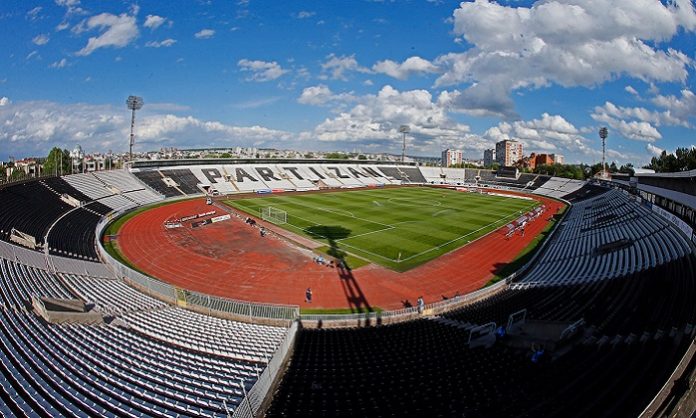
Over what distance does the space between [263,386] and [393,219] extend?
119 ft

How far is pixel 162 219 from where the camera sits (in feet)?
147

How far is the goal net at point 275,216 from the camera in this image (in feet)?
145

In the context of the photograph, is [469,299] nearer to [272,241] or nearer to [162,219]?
[272,241]

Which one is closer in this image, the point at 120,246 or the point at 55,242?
the point at 55,242

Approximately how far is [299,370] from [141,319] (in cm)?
775

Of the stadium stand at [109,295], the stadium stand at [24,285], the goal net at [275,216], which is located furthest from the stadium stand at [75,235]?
the goal net at [275,216]

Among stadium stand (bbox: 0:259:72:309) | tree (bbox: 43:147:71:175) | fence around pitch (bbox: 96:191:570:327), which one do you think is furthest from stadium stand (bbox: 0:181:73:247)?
tree (bbox: 43:147:71:175)

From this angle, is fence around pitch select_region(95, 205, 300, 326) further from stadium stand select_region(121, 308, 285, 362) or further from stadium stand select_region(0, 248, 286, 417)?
stadium stand select_region(0, 248, 286, 417)

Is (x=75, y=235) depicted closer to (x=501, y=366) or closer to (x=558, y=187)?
(x=501, y=366)

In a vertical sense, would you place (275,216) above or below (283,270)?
above

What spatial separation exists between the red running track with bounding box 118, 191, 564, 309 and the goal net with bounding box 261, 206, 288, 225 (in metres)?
4.92

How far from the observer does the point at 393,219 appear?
46.2 metres

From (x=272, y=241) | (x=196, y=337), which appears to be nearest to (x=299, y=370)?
(x=196, y=337)

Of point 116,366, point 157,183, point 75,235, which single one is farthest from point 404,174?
point 116,366
